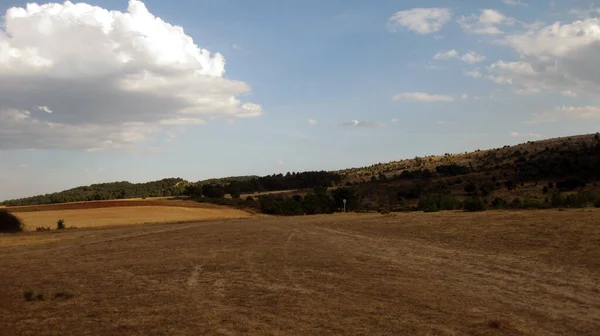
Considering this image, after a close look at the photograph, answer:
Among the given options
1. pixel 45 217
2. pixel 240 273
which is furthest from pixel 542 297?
pixel 45 217

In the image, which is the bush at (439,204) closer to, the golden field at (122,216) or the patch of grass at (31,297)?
the golden field at (122,216)

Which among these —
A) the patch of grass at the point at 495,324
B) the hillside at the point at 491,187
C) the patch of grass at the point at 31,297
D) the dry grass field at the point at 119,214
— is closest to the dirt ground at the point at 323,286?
the patch of grass at the point at 495,324

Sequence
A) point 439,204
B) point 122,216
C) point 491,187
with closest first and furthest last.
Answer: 1. point 439,204
2. point 122,216
3. point 491,187

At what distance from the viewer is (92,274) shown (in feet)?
47.9

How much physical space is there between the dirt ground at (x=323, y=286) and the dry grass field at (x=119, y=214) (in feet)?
70.6

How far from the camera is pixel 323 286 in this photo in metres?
11.7

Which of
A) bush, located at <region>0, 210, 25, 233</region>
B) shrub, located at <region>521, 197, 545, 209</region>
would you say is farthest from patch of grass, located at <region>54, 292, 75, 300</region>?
shrub, located at <region>521, 197, 545, 209</region>

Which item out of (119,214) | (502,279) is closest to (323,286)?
(502,279)

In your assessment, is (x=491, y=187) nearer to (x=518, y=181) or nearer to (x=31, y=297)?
(x=518, y=181)

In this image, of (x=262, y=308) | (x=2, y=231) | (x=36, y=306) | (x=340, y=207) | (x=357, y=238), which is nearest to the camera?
(x=262, y=308)

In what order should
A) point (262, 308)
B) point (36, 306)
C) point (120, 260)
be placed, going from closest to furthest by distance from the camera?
point (262, 308) → point (36, 306) → point (120, 260)

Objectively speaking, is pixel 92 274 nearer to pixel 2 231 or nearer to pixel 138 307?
pixel 138 307

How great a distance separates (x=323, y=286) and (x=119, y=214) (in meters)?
42.0

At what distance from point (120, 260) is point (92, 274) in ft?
9.84
